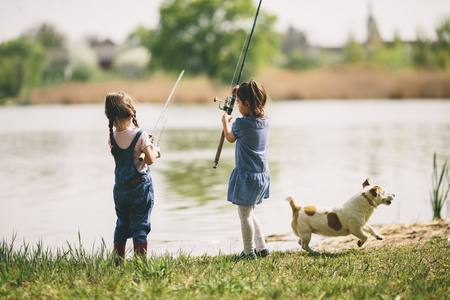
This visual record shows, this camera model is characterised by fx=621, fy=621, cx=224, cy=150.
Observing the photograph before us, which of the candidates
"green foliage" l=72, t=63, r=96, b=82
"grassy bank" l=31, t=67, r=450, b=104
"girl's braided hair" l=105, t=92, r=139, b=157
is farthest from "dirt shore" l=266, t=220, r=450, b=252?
"green foliage" l=72, t=63, r=96, b=82

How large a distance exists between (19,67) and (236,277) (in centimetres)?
5047

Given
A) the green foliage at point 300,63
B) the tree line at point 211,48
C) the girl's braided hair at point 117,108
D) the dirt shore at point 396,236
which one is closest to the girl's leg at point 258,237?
the dirt shore at point 396,236

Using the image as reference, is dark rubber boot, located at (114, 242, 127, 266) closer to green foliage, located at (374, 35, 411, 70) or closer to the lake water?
the lake water

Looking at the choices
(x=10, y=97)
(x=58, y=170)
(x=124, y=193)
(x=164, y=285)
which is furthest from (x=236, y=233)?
(x=10, y=97)

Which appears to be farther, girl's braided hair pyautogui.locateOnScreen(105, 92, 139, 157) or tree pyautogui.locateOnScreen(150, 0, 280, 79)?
tree pyautogui.locateOnScreen(150, 0, 280, 79)

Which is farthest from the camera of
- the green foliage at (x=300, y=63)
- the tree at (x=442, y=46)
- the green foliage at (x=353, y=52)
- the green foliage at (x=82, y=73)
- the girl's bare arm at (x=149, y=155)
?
the green foliage at (x=300, y=63)

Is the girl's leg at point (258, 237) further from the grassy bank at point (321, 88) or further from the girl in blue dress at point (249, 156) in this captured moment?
the grassy bank at point (321, 88)

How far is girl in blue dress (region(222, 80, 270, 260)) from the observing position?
4.59m

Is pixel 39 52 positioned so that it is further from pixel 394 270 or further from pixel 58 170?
pixel 394 270

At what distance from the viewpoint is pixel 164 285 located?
3703 millimetres

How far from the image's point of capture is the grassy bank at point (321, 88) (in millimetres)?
33281

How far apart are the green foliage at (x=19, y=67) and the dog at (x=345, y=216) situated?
40.0m

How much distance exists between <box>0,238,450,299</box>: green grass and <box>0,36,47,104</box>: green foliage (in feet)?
132

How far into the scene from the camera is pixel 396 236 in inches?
215
